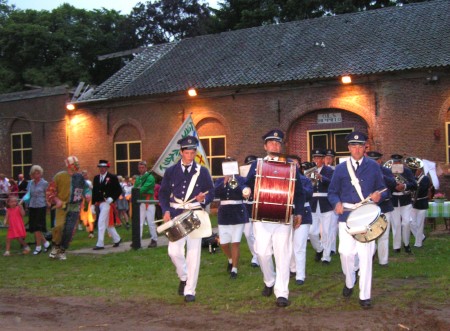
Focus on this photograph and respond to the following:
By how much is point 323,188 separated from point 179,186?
4.37 m

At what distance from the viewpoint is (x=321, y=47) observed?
92.1ft

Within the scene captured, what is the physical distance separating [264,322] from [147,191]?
29.0ft

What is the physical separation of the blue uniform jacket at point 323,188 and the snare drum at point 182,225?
438 centimetres

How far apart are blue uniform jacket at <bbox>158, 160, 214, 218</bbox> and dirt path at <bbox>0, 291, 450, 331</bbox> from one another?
1.35 m

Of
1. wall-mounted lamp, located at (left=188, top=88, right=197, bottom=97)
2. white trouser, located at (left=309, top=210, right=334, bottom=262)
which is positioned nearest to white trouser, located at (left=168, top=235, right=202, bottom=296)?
white trouser, located at (left=309, top=210, right=334, bottom=262)

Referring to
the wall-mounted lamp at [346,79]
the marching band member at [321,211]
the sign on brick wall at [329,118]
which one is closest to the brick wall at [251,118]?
the sign on brick wall at [329,118]

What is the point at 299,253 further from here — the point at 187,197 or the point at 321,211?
the point at 321,211

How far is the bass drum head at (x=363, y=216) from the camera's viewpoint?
8125 mm

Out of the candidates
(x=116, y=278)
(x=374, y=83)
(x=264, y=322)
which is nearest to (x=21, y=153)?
(x=374, y=83)

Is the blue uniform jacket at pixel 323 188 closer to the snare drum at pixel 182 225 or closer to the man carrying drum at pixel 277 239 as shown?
the man carrying drum at pixel 277 239

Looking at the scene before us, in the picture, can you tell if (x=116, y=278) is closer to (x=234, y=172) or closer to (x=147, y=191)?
(x=234, y=172)

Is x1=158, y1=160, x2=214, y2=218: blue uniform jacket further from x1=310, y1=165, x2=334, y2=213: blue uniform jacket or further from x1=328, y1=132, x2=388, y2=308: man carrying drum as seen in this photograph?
x1=310, y1=165, x2=334, y2=213: blue uniform jacket

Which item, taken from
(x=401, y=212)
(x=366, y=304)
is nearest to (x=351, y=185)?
(x=366, y=304)

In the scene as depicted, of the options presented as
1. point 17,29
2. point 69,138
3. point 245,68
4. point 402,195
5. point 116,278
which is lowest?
point 116,278
